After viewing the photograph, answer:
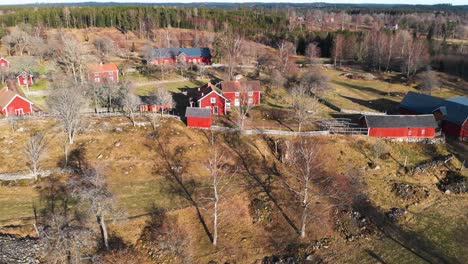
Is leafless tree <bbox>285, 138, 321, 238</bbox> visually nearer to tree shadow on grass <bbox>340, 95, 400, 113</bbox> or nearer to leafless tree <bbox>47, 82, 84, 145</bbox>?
tree shadow on grass <bbox>340, 95, 400, 113</bbox>

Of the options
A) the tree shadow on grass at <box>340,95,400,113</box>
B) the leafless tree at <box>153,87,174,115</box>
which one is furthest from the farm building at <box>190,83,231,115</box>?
the tree shadow on grass at <box>340,95,400,113</box>

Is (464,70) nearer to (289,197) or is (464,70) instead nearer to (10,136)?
(289,197)

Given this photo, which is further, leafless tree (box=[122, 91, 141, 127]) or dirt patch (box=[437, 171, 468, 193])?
leafless tree (box=[122, 91, 141, 127])

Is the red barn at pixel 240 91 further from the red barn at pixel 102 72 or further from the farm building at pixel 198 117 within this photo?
the red barn at pixel 102 72

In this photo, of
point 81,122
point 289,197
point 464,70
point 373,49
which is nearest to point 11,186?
point 81,122

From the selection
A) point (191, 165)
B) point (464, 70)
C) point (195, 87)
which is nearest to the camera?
point (191, 165)
